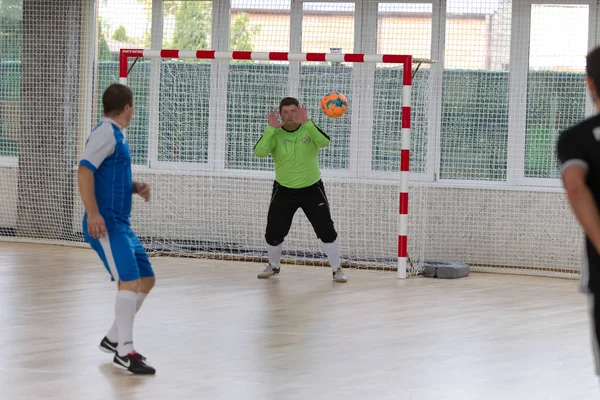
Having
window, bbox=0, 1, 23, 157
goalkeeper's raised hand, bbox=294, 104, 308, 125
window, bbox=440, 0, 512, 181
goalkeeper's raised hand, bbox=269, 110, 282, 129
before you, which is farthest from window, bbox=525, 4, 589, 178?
window, bbox=0, 1, 23, 157

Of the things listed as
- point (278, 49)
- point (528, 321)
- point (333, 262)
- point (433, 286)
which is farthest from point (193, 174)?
point (528, 321)

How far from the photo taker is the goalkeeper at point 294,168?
9.09 meters

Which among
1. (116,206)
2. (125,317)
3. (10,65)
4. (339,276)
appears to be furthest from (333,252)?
(10,65)

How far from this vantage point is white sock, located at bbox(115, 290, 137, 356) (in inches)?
201

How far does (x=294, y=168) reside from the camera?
9117 millimetres

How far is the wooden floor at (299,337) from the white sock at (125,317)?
136 mm

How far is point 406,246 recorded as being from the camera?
31.6 ft

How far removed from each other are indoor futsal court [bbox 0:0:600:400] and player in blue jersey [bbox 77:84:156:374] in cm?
130

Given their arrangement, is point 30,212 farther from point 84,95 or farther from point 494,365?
point 494,365

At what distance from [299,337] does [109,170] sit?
1856mm

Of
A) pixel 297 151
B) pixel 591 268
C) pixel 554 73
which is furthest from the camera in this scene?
pixel 554 73

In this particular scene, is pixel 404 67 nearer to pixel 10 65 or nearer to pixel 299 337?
pixel 299 337

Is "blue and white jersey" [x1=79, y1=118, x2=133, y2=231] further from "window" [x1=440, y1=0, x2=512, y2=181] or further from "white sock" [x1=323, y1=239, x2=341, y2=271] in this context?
"window" [x1=440, y1=0, x2=512, y2=181]

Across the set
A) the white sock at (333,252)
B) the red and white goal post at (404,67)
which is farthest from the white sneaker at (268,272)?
the red and white goal post at (404,67)
